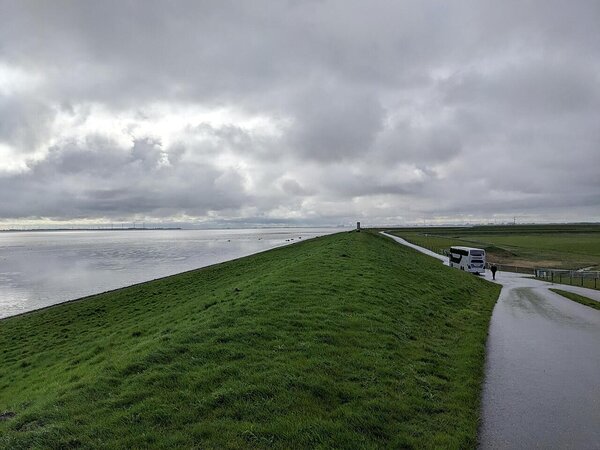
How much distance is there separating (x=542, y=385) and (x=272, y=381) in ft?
27.0

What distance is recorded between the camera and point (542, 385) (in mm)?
11789

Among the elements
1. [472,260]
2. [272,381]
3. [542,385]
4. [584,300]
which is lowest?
[584,300]

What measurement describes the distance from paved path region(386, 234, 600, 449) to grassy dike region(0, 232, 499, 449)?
2.01 feet

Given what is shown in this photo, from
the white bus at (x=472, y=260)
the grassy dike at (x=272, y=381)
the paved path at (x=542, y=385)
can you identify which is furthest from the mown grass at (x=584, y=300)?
the white bus at (x=472, y=260)

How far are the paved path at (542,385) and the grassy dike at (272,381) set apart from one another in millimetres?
612

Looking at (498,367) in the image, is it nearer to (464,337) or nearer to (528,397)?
(528,397)

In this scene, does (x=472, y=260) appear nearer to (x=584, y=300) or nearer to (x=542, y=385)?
(x=584, y=300)

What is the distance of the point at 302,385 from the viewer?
32.9 ft

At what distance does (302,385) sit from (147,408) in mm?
3716

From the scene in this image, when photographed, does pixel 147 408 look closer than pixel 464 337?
Yes

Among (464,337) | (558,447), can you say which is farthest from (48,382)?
(464,337)

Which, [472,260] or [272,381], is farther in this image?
[472,260]

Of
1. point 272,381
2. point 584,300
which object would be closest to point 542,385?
point 272,381

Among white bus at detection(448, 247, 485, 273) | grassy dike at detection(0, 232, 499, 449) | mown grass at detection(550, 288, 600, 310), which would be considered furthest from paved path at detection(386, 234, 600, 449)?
white bus at detection(448, 247, 485, 273)
